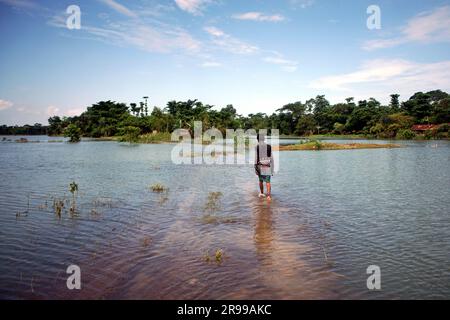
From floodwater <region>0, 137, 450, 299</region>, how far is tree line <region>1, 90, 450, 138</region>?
68.3 meters

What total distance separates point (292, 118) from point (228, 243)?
134 metres

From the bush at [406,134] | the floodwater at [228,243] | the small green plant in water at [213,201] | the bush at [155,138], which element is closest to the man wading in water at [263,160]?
the floodwater at [228,243]

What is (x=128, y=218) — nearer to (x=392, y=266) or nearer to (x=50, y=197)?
(x=50, y=197)

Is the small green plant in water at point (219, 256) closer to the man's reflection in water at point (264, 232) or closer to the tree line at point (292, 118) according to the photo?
the man's reflection in water at point (264, 232)

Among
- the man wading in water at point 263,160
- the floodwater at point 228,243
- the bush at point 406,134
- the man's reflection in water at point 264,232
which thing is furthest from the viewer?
the bush at point 406,134

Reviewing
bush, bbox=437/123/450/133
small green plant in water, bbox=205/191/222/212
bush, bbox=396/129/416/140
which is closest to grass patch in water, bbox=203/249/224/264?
small green plant in water, bbox=205/191/222/212

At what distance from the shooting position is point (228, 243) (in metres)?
8.02

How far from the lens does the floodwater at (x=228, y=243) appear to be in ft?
18.6

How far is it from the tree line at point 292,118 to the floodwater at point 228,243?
68.3 m

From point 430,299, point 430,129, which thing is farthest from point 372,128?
point 430,299

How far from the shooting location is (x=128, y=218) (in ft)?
34.8

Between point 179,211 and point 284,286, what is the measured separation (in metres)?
6.62

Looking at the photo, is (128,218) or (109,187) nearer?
(128,218)
